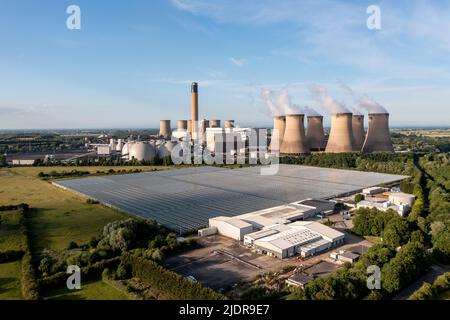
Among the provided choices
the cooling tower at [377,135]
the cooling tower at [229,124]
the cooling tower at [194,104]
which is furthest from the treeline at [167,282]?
the cooling tower at [229,124]

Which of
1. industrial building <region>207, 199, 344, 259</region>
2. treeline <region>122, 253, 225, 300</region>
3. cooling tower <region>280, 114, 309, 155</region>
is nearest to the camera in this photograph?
treeline <region>122, 253, 225, 300</region>

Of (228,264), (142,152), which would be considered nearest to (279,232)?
(228,264)

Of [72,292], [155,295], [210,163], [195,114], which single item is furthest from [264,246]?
[195,114]

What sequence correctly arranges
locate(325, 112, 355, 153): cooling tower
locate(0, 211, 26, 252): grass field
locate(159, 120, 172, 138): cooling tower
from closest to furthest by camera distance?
locate(0, 211, 26, 252): grass field < locate(325, 112, 355, 153): cooling tower < locate(159, 120, 172, 138): cooling tower

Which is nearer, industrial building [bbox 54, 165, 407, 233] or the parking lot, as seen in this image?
the parking lot

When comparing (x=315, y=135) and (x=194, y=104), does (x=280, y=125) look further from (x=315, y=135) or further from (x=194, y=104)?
(x=194, y=104)

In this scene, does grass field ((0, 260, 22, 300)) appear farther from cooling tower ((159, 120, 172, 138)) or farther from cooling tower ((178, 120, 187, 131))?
cooling tower ((159, 120, 172, 138))

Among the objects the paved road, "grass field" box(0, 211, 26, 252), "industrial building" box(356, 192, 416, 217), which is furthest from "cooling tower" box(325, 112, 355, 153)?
"grass field" box(0, 211, 26, 252)

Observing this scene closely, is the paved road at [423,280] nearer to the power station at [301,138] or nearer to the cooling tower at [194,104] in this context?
the power station at [301,138]
